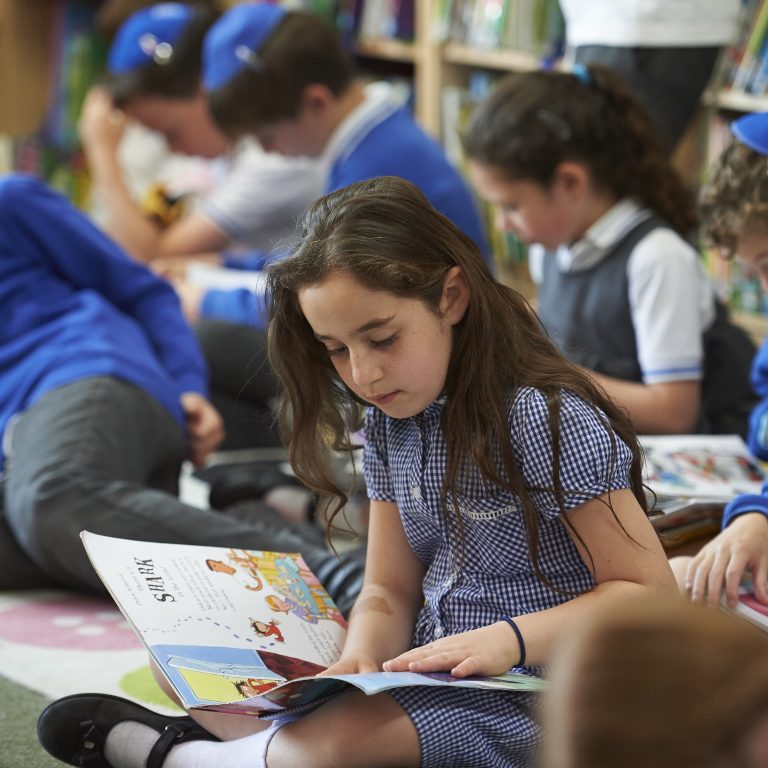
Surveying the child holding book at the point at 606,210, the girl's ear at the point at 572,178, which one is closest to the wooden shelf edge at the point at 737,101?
the child holding book at the point at 606,210

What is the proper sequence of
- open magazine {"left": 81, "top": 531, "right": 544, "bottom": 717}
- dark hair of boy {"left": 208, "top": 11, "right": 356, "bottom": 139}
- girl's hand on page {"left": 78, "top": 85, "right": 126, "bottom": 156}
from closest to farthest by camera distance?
open magazine {"left": 81, "top": 531, "right": 544, "bottom": 717}
dark hair of boy {"left": 208, "top": 11, "right": 356, "bottom": 139}
girl's hand on page {"left": 78, "top": 85, "right": 126, "bottom": 156}

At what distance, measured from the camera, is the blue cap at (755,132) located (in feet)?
4.14

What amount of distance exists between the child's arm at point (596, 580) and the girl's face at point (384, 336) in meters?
0.17

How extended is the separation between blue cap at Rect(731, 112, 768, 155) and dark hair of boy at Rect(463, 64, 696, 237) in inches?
12.5

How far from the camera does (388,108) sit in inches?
80.2

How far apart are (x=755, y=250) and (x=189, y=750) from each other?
799 millimetres

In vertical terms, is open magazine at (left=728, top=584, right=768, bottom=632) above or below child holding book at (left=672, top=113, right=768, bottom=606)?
below

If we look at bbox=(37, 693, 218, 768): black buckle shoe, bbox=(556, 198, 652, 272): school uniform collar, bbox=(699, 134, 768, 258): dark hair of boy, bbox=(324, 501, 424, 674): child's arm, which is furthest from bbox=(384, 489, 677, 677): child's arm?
bbox=(556, 198, 652, 272): school uniform collar

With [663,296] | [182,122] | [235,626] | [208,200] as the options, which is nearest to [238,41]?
[182,122]

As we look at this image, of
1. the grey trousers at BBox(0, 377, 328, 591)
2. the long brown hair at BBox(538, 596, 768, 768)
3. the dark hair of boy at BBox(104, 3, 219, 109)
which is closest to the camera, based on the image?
the long brown hair at BBox(538, 596, 768, 768)

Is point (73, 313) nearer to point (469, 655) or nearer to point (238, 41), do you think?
point (238, 41)

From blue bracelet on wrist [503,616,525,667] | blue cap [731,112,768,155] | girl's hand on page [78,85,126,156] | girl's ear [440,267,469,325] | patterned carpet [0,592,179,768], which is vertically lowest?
patterned carpet [0,592,179,768]

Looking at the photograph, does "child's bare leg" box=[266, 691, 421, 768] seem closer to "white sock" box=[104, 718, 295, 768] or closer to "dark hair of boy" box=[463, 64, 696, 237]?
"white sock" box=[104, 718, 295, 768]

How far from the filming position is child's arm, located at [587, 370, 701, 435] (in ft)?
4.92
